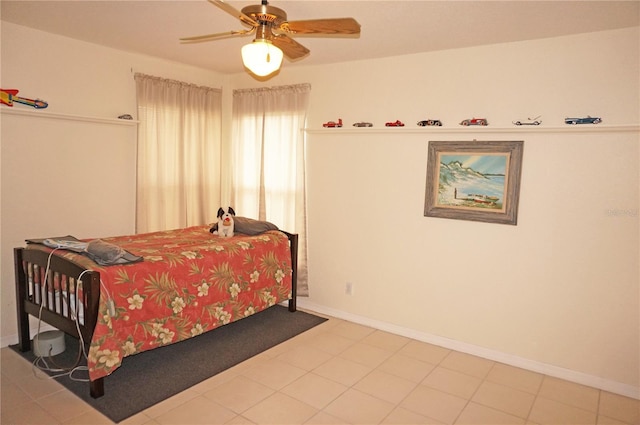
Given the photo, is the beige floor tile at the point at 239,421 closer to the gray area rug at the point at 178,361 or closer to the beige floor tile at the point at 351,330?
A: the gray area rug at the point at 178,361

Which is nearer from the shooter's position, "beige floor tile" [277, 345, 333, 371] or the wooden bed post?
"beige floor tile" [277, 345, 333, 371]

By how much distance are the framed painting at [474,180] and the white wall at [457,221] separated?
0.08 metres

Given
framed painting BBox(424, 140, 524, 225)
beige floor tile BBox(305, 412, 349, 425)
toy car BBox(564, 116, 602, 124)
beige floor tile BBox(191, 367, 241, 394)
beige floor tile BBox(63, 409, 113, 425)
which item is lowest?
beige floor tile BBox(305, 412, 349, 425)

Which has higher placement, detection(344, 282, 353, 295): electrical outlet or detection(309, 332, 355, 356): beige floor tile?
detection(344, 282, 353, 295): electrical outlet

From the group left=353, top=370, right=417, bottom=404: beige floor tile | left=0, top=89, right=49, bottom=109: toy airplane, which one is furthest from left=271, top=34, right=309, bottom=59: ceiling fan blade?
left=353, top=370, right=417, bottom=404: beige floor tile

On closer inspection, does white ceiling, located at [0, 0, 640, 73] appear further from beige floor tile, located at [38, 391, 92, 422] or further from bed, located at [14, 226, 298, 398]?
beige floor tile, located at [38, 391, 92, 422]

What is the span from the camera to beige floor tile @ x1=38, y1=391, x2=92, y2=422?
2375mm

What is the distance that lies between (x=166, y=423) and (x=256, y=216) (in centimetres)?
254

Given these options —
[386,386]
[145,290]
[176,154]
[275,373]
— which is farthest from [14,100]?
[386,386]

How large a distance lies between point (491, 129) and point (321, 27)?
66.5 inches

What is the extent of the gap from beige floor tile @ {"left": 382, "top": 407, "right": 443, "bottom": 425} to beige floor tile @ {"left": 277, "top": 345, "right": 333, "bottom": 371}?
0.76 meters

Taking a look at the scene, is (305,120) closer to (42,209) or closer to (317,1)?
(317,1)

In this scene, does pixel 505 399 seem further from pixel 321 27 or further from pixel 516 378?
pixel 321 27

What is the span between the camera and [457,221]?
3.42 metres
